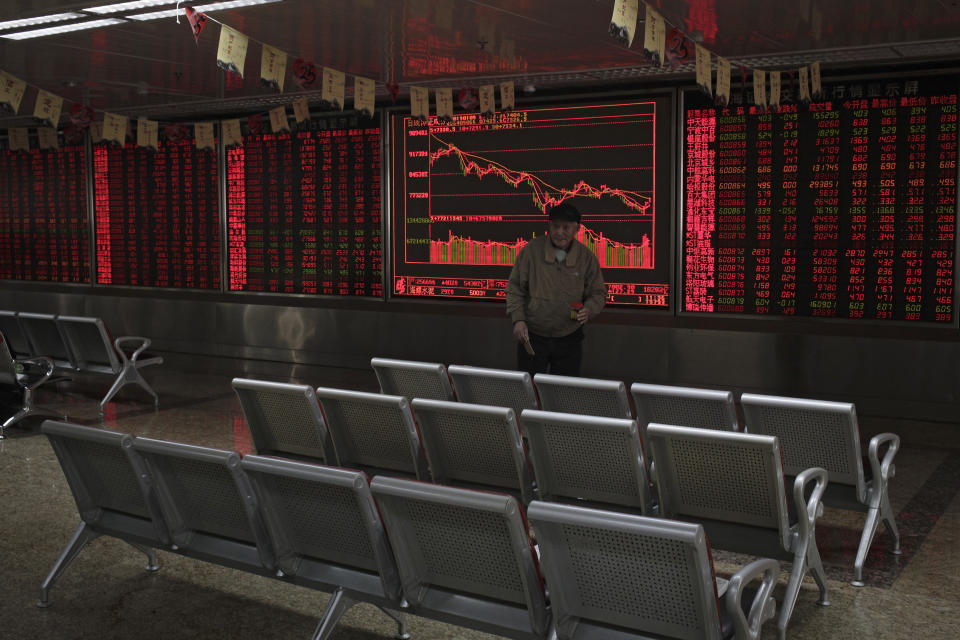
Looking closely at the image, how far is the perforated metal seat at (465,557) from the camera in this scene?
2379 mm

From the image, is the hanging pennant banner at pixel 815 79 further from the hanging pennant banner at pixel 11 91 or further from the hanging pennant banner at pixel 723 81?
the hanging pennant banner at pixel 11 91

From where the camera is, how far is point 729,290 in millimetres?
7543

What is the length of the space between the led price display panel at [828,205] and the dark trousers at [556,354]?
2.36 metres

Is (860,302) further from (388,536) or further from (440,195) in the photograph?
(388,536)

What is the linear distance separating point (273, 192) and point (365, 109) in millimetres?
3466

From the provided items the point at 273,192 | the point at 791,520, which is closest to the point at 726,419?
the point at 791,520

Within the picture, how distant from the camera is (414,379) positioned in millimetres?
4707

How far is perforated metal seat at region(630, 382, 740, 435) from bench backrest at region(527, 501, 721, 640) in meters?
1.40

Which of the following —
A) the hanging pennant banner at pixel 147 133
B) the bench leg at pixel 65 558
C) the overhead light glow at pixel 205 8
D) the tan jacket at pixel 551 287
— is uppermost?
the overhead light glow at pixel 205 8

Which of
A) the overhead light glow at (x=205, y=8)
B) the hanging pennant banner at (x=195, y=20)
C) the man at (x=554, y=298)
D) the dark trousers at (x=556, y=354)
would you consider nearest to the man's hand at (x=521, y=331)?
the man at (x=554, y=298)

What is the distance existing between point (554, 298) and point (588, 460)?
2241mm

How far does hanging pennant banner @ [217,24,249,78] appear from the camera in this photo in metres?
5.28

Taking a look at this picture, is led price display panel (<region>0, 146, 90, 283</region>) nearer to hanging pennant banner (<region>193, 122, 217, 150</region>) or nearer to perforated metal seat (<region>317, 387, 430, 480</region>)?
hanging pennant banner (<region>193, 122, 217, 150</region>)

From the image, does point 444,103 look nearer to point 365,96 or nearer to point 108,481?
point 365,96
